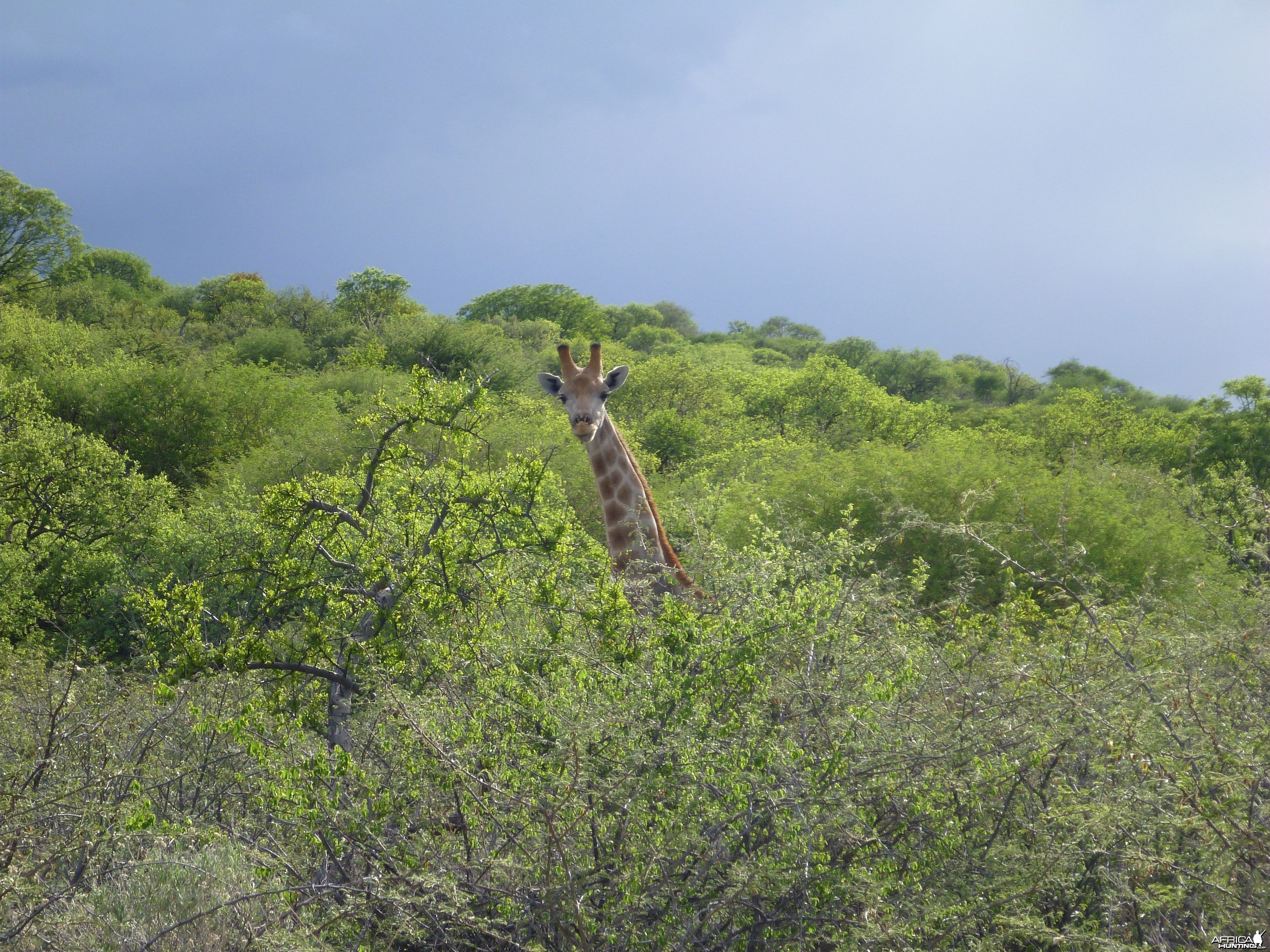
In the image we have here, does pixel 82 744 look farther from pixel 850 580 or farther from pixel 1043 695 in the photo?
pixel 1043 695

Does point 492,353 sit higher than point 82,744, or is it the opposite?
point 492,353

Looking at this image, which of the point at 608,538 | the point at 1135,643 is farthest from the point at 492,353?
the point at 1135,643

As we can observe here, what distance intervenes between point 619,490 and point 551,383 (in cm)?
122

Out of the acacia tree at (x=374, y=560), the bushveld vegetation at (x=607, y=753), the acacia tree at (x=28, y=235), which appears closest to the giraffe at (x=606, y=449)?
the bushveld vegetation at (x=607, y=753)

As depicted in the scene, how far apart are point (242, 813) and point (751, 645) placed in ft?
12.5

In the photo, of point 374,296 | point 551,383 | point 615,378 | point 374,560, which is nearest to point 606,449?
point 615,378

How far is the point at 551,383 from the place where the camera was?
8.02 metres

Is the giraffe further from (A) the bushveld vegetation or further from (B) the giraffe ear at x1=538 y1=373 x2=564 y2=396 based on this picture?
(A) the bushveld vegetation

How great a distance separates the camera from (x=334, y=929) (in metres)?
3.29

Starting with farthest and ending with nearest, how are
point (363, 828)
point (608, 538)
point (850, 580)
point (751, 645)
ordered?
point (608, 538) → point (850, 580) → point (751, 645) → point (363, 828)

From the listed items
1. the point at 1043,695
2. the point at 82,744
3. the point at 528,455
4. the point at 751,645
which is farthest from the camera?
the point at 528,455

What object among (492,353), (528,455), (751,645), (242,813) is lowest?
(242,813)

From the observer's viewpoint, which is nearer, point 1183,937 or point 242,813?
point 1183,937

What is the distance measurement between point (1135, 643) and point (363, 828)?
15.0 ft
